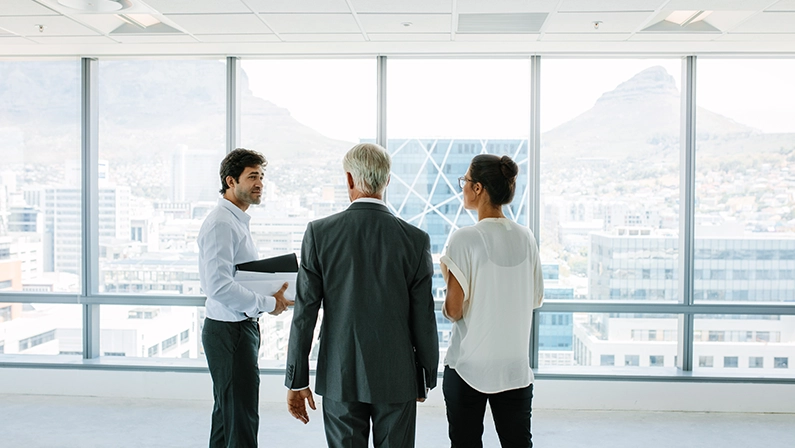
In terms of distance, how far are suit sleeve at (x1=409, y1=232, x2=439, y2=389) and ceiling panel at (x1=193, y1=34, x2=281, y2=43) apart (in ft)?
8.47

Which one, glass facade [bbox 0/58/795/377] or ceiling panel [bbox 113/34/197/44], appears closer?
ceiling panel [bbox 113/34/197/44]

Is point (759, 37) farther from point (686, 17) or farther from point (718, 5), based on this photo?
point (718, 5)

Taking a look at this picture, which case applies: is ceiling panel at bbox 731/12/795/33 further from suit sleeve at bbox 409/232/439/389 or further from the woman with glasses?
suit sleeve at bbox 409/232/439/389

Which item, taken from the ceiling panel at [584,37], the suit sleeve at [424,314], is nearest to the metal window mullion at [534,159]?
the ceiling panel at [584,37]

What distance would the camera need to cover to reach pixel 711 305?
450 cm

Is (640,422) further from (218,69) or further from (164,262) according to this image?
(218,69)

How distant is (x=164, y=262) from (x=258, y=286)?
2.38 m

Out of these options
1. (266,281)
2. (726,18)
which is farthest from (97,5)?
(726,18)

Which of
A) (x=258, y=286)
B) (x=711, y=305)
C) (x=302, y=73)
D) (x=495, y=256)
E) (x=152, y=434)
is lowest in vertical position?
(x=152, y=434)

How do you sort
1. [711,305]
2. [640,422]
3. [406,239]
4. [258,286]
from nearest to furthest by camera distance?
[406,239], [258,286], [640,422], [711,305]

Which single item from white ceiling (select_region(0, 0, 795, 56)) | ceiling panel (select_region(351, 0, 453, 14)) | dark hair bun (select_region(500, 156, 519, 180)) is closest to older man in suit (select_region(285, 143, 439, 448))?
dark hair bun (select_region(500, 156, 519, 180))

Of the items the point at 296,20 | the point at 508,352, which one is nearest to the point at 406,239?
the point at 508,352

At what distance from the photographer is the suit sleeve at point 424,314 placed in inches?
78.2

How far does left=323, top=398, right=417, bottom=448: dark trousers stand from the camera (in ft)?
6.42
